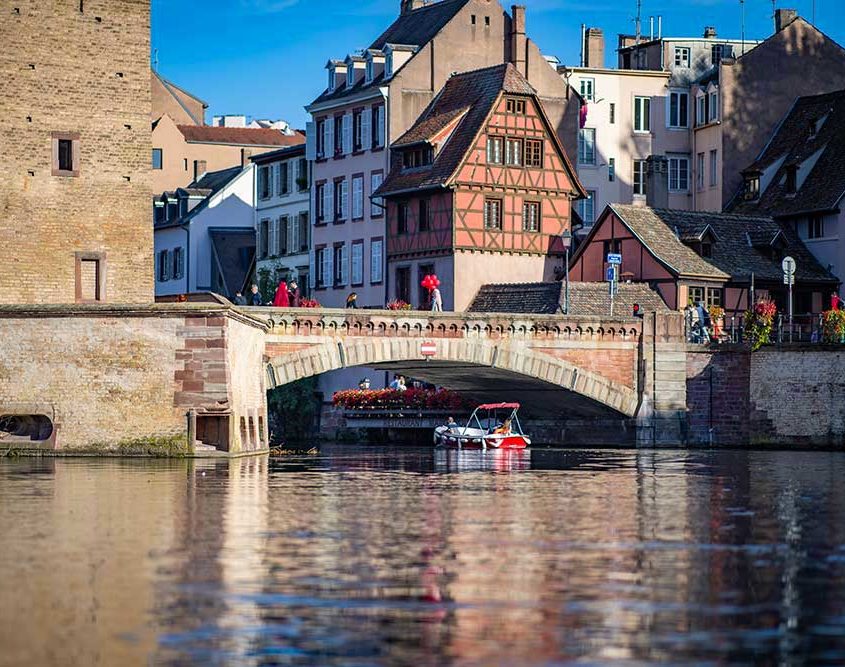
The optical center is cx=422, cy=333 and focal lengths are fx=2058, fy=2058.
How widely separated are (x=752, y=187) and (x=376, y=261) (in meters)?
17.2

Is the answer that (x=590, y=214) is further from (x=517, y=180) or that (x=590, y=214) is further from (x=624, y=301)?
(x=624, y=301)

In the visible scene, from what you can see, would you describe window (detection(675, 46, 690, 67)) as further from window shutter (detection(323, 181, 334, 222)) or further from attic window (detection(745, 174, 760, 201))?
window shutter (detection(323, 181, 334, 222))

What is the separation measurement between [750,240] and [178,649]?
6816cm

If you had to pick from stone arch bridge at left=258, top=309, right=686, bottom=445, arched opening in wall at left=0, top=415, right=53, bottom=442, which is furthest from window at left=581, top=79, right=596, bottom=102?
arched opening in wall at left=0, top=415, right=53, bottom=442

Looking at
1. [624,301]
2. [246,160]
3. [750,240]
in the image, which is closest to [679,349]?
[624,301]

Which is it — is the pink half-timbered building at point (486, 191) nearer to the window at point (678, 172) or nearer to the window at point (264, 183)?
the window at point (678, 172)

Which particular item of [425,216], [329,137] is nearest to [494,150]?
[425,216]

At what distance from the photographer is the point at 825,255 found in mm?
84688

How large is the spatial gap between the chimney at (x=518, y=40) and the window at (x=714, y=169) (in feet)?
32.8

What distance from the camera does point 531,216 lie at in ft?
282

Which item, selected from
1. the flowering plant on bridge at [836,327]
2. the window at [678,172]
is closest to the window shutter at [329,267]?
the window at [678,172]

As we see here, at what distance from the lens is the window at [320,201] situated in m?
98.2

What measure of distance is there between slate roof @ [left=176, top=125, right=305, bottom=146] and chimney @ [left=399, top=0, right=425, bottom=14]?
27.4 metres

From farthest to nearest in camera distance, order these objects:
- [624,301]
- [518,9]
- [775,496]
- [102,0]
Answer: [518,9] < [624,301] < [102,0] < [775,496]
